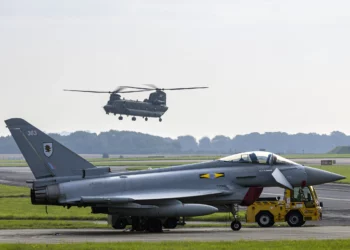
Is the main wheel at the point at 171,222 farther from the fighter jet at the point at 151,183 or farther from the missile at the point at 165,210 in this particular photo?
the missile at the point at 165,210

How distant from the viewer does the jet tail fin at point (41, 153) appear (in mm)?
30203

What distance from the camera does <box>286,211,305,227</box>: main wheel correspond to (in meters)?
32.7

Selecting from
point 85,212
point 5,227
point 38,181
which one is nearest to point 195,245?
point 38,181

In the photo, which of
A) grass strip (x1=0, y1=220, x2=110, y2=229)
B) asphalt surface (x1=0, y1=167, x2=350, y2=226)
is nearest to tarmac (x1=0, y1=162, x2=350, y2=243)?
asphalt surface (x1=0, y1=167, x2=350, y2=226)

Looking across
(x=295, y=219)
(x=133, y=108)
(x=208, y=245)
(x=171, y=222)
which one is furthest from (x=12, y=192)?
(x=133, y=108)

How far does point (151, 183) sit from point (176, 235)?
299cm

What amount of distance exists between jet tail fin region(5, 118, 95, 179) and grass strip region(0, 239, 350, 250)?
639cm

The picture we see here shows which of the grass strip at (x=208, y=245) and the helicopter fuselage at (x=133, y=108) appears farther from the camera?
the helicopter fuselage at (x=133, y=108)

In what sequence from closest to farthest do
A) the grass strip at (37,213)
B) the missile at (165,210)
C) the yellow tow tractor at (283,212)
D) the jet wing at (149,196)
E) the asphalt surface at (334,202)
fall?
1. the jet wing at (149,196)
2. the missile at (165,210)
3. the yellow tow tractor at (283,212)
4. the asphalt surface at (334,202)
5. the grass strip at (37,213)

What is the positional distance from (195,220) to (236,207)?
13.4 feet

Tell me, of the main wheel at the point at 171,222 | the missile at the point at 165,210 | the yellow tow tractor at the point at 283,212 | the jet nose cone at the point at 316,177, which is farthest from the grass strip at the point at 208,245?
the yellow tow tractor at the point at 283,212

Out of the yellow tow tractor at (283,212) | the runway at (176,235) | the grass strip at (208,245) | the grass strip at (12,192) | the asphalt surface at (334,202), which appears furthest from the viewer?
the grass strip at (12,192)

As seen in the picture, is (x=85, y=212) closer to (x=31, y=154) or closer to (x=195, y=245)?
(x=31, y=154)

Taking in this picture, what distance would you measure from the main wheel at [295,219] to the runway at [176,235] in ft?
4.62
